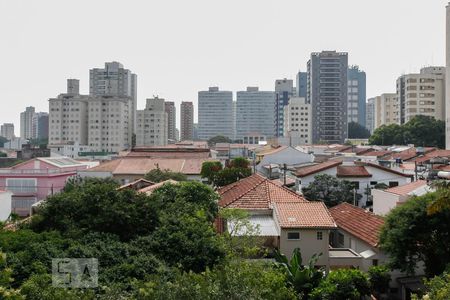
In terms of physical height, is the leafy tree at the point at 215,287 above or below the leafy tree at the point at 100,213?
below

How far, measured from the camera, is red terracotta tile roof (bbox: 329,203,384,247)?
2380 cm

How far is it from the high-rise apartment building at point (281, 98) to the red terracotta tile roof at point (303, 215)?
135m

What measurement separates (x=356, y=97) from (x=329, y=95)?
36415mm

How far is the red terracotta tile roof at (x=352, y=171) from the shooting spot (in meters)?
40.5

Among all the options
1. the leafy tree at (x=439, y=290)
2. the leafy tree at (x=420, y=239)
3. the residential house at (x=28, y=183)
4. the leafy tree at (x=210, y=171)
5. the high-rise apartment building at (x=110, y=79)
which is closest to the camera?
the leafy tree at (x=439, y=290)

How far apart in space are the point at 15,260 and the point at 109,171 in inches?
1632

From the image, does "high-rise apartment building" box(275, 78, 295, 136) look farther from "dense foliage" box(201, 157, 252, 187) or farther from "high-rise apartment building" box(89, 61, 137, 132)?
"dense foliage" box(201, 157, 252, 187)

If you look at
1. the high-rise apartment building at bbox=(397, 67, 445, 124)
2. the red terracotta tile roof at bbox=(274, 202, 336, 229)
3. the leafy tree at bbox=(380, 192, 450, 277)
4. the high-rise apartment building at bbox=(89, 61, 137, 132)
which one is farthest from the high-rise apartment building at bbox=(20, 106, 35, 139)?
the leafy tree at bbox=(380, 192, 450, 277)

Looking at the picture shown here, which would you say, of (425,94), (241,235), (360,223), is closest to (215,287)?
(241,235)

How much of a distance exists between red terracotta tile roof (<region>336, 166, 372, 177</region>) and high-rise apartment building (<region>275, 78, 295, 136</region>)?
4611 inches

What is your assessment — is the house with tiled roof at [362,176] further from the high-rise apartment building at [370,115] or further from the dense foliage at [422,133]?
the high-rise apartment building at [370,115]

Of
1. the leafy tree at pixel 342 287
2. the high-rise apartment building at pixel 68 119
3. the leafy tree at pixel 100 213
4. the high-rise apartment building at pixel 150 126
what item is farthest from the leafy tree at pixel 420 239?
the high-rise apartment building at pixel 150 126

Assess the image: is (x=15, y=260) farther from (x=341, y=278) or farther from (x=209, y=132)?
(x=209, y=132)

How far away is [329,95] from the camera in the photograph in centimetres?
13600
